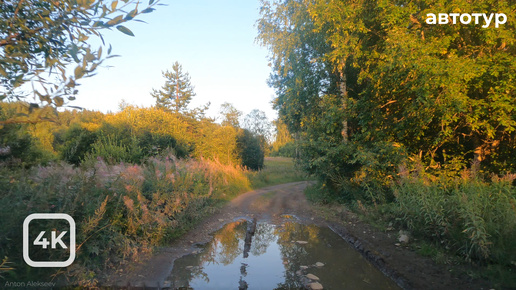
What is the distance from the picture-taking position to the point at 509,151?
33.4 feet

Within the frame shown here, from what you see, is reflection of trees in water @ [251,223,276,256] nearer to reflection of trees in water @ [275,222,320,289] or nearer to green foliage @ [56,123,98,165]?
reflection of trees in water @ [275,222,320,289]

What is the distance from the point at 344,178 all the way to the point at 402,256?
6.73 m

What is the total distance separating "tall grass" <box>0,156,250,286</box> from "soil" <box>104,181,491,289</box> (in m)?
0.36

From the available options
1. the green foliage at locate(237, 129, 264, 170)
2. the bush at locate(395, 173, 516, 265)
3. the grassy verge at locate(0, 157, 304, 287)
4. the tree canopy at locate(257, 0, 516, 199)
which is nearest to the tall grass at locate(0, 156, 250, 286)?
the grassy verge at locate(0, 157, 304, 287)

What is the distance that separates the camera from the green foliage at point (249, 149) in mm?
36156

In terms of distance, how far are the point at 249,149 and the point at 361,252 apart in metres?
29.8

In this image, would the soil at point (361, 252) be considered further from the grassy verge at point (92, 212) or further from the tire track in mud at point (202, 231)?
the grassy verge at point (92, 212)

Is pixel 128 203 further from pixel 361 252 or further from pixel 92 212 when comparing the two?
pixel 361 252

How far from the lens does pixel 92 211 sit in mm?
5266

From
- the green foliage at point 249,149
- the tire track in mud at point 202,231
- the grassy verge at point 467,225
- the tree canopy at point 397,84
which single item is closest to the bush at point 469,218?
the grassy verge at point 467,225

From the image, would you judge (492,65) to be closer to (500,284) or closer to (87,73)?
(500,284)

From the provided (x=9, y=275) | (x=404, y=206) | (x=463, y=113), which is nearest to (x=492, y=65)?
(x=463, y=113)

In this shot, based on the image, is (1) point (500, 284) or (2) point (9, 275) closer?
(2) point (9, 275)

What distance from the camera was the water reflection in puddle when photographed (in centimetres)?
529
